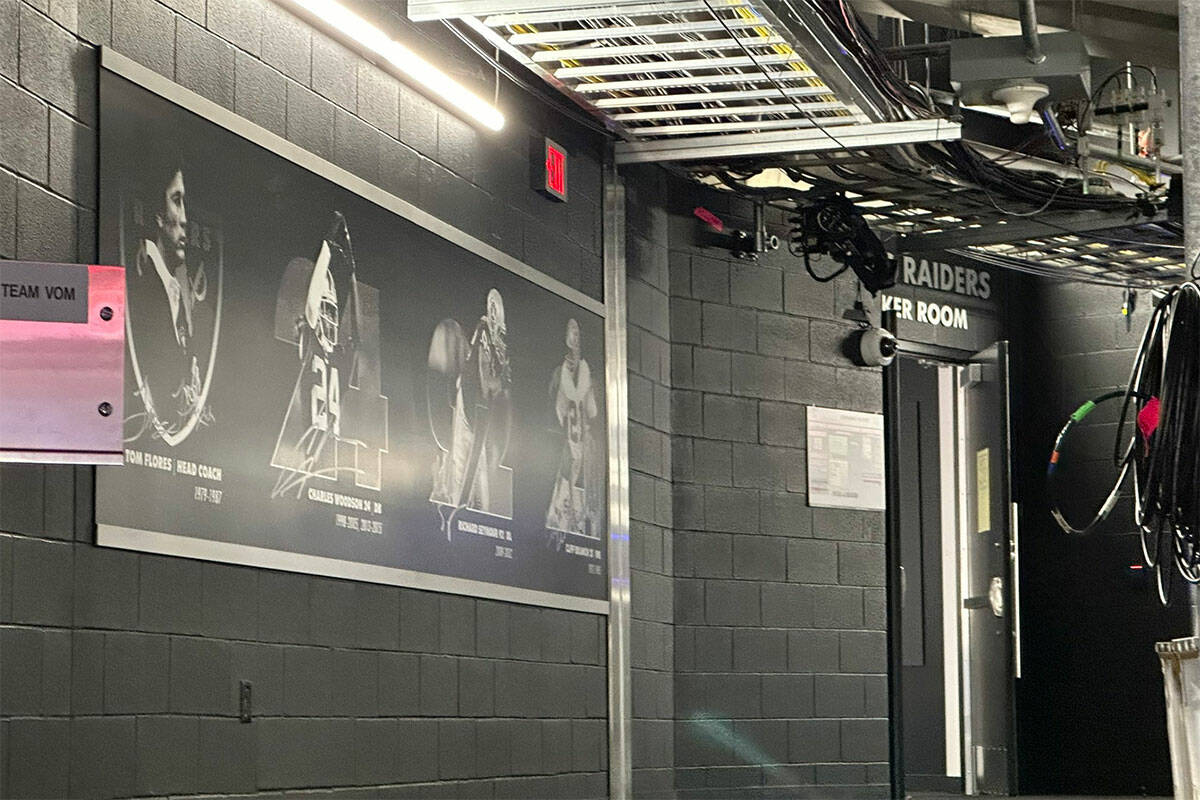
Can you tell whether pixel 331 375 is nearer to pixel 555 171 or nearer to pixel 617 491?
pixel 555 171

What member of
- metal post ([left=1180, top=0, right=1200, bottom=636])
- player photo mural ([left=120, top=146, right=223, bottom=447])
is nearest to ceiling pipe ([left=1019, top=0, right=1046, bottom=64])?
metal post ([left=1180, top=0, right=1200, bottom=636])

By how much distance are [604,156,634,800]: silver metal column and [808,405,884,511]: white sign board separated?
1410mm

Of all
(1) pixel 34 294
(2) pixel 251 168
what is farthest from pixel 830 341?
(1) pixel 34 294

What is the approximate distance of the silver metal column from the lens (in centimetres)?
689

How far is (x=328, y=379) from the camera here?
16.3 feet

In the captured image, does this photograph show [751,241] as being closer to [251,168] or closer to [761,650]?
[761,650]

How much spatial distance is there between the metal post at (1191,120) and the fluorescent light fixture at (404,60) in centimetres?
227

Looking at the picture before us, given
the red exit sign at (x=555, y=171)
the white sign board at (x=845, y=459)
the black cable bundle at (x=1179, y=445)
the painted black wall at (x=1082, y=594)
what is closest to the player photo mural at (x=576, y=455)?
the red exit sign at (x=555, y=171)

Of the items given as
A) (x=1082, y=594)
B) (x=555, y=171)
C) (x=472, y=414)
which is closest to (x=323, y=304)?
(x=472, y=414)

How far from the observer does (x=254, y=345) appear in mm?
4602

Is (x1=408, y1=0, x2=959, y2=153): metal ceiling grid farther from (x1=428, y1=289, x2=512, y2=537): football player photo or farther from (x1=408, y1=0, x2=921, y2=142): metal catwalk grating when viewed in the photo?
(x1=428, y1=289, x2=512, y2=537): football player photo

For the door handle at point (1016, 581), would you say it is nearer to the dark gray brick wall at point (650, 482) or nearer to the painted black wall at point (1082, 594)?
the painted black wall at point (1082, 594)

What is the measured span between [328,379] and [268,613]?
2.37 ft

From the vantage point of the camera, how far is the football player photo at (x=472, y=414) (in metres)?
5.66
